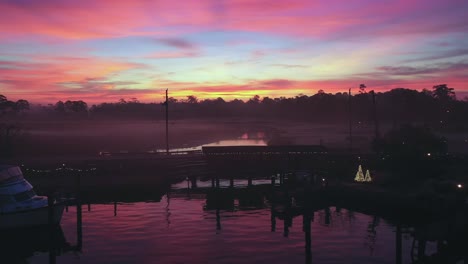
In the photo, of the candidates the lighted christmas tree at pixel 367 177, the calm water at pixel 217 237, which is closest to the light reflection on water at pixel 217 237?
the calm water at pixel 217 237

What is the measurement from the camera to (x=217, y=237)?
39406 millimetres

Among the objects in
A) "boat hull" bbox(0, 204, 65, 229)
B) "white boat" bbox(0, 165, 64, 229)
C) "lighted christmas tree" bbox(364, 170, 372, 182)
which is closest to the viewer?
Result: "boat hull" bbox(0, 204, 65, 229)

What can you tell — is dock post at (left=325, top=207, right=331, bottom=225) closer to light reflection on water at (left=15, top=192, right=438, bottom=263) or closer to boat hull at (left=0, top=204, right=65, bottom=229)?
light reflection on water at (left=15, top=192, right=438, bottom=263)

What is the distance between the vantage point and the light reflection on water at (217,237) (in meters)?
33.8

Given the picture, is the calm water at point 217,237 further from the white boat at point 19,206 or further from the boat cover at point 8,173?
the boat cover at point 8,173

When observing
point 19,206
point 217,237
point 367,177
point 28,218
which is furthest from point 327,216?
point 19,206

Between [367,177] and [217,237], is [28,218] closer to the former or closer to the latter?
[217,237]

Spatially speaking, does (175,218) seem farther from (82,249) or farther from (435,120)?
(435,120)

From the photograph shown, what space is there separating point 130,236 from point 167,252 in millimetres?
6376

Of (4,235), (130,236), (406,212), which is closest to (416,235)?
(406,212)

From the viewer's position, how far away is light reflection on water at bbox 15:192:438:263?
3384cm

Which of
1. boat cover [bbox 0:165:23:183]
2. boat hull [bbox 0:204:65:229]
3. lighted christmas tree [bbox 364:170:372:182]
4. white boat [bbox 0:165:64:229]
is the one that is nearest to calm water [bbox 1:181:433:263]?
boat hull [bbox 0:204:65:229]

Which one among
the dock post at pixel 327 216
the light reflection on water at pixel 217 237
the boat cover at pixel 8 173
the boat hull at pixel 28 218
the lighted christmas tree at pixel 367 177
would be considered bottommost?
the light reflection on water at pixel 217 237

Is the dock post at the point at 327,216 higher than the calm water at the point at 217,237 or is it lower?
higher
